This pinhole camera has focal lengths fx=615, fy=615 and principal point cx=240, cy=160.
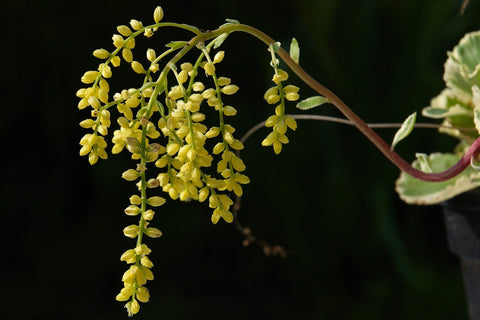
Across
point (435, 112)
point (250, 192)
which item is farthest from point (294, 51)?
point (250, 192)

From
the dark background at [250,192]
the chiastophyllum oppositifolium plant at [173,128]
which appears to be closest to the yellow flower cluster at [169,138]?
the chiastophyllum oppositifolium plant at [173,128]

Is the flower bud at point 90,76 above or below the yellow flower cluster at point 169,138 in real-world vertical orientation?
above

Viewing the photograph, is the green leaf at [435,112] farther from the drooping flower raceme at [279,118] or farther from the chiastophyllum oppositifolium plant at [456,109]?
the drooping flower raceme at [279,118]

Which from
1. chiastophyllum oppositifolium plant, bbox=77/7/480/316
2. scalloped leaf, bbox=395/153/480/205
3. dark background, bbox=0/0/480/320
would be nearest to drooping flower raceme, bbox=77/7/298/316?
chiastophyllum oppositifolium plant, bbox=77/7/480/316

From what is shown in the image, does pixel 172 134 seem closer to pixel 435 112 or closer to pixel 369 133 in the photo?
pixel 369 133

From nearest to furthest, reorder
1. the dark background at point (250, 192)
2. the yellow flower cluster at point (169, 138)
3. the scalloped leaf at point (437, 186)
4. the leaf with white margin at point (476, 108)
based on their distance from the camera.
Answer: the yellow flower cluster at point (169, 138) → the leaf with white margin at point (476, 108) → the scalloped leaf at point (437, 186) → the dark background at point (250, 192)

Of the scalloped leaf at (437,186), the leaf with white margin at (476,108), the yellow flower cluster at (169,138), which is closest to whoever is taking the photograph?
the yellow flower cluster at (169,138)
